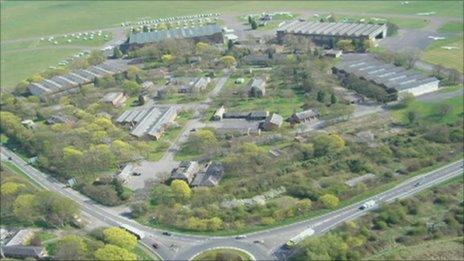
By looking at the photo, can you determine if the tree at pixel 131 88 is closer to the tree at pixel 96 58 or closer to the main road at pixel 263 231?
the tree at pixel 96 58

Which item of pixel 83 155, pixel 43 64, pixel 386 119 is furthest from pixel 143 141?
pixel 43 64

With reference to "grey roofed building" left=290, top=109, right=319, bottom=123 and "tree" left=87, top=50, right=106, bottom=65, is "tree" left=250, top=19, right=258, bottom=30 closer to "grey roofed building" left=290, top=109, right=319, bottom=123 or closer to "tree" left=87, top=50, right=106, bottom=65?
"tree" left=87, top=50, right=106, bottom=65

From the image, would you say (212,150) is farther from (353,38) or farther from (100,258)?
(353,38)

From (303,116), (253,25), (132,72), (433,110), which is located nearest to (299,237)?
(303,116)

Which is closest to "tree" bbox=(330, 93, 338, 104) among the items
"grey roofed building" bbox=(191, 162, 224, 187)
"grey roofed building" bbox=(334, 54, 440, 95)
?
"grey roofed building" bbox=(334, 54, 440, 95)

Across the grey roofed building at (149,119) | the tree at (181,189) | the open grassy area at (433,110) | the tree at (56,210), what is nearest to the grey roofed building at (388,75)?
the open grassy area at (433,110)

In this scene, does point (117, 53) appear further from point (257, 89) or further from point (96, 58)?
point (257, 89)
